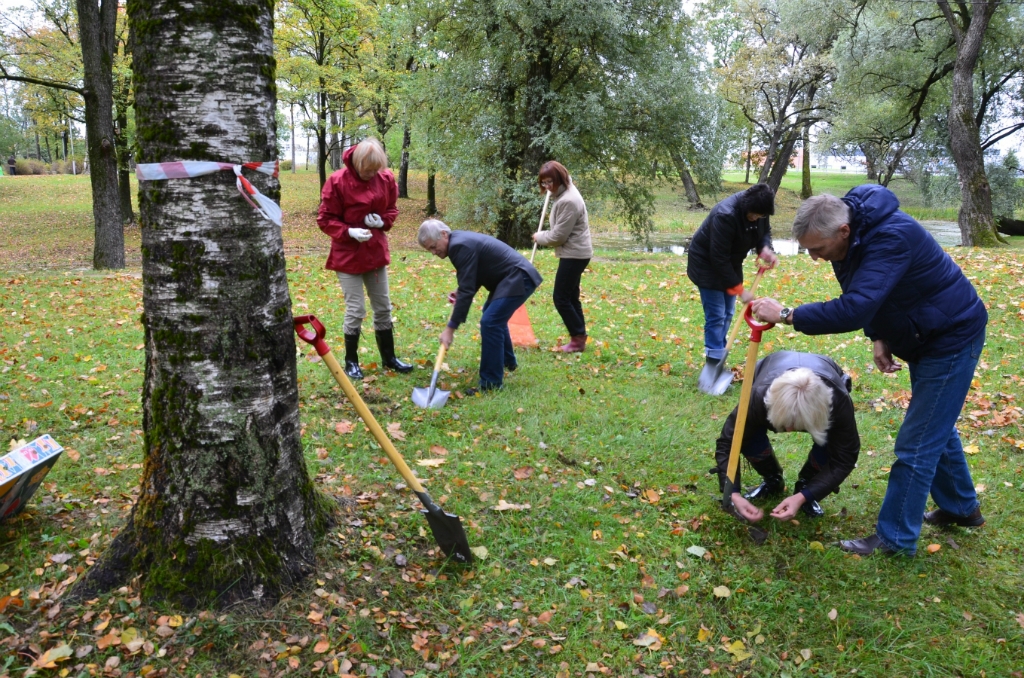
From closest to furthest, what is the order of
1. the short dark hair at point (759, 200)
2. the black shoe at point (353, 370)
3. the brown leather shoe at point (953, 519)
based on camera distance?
the brown leather shoe at point (953, 519)
the short dark hair at point (759, 200)
the black shoe at point (353, 370)

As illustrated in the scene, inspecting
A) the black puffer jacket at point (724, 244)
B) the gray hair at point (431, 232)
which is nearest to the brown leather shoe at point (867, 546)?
the black puffer jacket at point (724, 244)

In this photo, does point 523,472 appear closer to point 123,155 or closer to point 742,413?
point 742,413

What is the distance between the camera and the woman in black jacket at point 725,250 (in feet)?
17.5

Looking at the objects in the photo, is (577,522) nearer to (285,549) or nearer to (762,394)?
(762,394)

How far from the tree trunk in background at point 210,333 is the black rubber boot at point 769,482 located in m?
2.58

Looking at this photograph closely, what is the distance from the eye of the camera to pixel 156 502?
2871 mm

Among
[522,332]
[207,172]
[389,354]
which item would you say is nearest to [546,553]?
[207,172]

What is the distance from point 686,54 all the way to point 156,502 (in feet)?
58.2

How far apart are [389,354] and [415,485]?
300 centimetres

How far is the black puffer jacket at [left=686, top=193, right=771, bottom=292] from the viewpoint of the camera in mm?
5422

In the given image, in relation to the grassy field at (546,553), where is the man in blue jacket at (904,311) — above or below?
above

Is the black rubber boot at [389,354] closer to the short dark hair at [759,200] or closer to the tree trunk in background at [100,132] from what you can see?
the short dark hair at [759,200]

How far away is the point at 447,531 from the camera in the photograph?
338 cm

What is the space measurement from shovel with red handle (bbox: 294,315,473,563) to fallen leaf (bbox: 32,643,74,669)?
4.54 ft
